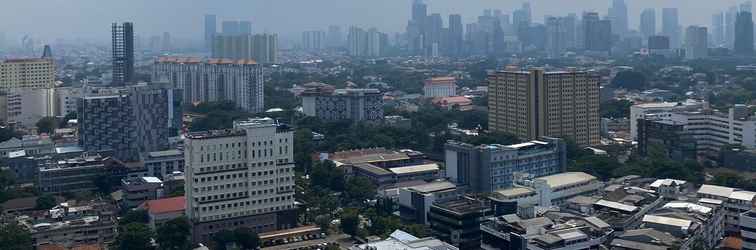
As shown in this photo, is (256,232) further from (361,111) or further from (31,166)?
(361,111)

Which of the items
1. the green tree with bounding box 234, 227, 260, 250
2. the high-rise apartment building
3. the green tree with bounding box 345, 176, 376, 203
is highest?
the high-rise apartment building

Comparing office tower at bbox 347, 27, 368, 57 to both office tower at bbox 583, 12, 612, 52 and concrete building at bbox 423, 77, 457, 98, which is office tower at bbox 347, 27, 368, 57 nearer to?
office tower at bbox 583, 12, 612, 52

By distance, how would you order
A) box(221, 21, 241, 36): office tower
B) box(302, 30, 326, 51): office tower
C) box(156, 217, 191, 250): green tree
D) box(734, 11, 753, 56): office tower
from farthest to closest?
box(302, 30, 326, 51): office tower < box(221, 21, 241, 36): office tower < box(734, 11, 753, 56): office tower < box(156, 217, 191, 250): green tree

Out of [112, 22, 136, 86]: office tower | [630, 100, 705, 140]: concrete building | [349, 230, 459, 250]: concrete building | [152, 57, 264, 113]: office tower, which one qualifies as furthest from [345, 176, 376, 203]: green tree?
[112, 22, 136, 86]: office tower

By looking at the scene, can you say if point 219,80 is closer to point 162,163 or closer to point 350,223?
point 162,163

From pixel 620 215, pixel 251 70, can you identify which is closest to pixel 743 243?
pixel 620 215
